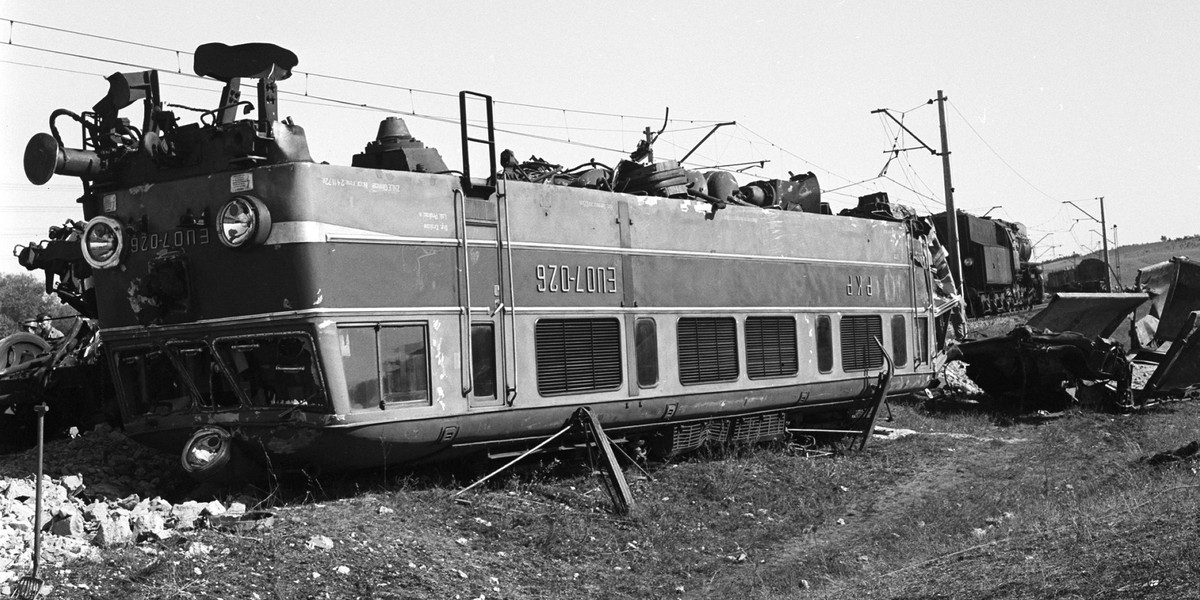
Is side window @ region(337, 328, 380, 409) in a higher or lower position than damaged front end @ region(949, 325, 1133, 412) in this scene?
higher

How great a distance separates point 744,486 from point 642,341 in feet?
6.09

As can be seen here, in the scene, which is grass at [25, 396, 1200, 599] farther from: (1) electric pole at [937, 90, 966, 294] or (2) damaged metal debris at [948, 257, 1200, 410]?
(1) electric pole at [937, 90, 966, 294]

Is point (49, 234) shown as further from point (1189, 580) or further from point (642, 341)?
point (1189, 580)

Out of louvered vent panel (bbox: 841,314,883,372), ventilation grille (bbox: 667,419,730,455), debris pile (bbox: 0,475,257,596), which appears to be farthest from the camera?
louvered vent panel (bbox: 841,314,883,372)

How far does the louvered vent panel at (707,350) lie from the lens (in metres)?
12.5

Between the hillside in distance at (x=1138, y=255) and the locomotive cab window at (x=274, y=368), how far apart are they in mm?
67806

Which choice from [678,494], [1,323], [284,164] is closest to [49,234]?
[284,164]

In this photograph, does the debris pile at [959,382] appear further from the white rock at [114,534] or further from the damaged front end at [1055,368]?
the white rock at [114,534]

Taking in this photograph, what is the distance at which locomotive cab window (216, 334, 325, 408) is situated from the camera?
30.9 feet

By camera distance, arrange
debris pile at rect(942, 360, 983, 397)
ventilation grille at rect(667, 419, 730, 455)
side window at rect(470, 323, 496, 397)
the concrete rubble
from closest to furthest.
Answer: the concrete rubble < side window at rect(470, 323, 496, 397) < ventilation grille at rect(667, 419, 730, 455) < debris pile at rect(942, 360, 983, 397)

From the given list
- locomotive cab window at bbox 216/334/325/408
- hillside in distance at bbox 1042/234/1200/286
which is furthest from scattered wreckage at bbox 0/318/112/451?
hillside in distance at bbox 1042/234/1200/286

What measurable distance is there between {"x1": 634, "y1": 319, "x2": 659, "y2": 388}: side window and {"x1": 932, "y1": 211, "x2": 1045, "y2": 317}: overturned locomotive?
27.8m

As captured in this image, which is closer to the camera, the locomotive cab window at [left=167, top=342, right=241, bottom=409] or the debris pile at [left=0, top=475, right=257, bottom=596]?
the debris pile at [left=0, top=475, right=257, bottom=596]

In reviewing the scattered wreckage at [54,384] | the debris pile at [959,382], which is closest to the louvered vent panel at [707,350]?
the scattered wreckage at [54,384]
